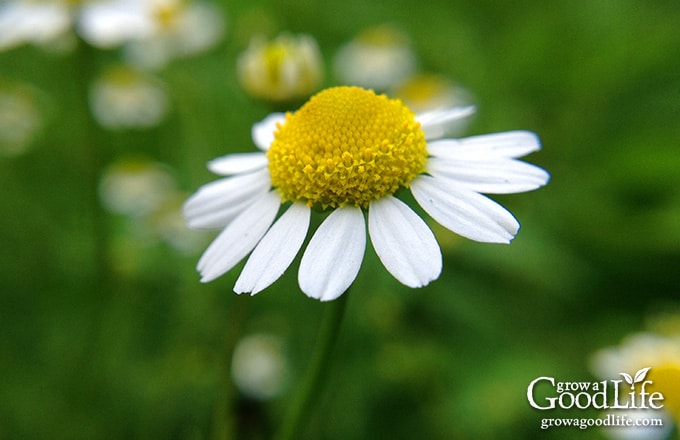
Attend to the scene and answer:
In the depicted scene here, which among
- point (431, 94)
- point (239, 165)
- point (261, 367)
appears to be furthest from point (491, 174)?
point (431, 94)

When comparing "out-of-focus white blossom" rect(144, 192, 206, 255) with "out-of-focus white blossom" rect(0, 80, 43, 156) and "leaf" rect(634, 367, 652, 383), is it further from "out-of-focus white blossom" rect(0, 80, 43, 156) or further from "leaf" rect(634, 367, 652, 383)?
"leaf" rect(634, 367, 652, 383)

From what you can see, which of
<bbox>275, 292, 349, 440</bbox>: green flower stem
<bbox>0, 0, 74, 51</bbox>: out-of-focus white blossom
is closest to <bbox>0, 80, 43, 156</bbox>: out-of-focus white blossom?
<bbox>0, 0, 74, 51</bbox>: out-of-focus white blossom

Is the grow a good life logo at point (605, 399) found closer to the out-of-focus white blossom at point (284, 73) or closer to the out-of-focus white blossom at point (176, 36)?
the out-of-focus white blossom at point (284, 73)

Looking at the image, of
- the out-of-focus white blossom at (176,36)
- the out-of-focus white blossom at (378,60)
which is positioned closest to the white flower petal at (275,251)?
the out-of-focus white blossom at (176,36)

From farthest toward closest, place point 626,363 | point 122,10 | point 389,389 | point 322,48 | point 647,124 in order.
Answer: point 322,48, point 647,124, point 122,10, point 389,389, point 626,363

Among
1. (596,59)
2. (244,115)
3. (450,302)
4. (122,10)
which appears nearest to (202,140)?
(244,115)

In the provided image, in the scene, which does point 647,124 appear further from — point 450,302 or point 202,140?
point 202,140

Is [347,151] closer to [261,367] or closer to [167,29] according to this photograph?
[261,367]
